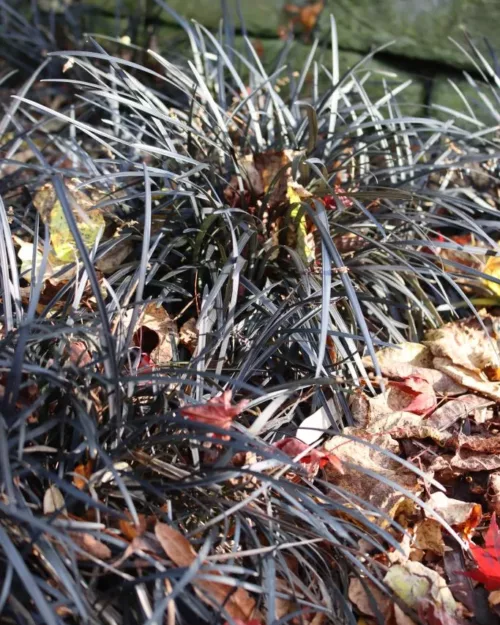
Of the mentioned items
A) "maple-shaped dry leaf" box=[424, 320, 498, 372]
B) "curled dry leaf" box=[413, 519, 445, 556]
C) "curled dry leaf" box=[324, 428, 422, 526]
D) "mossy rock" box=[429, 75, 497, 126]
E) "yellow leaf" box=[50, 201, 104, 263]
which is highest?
"mossy rock" box=[429, 75, 497, 126]

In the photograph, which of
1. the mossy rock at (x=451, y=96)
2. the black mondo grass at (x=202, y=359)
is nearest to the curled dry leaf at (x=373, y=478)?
the black mondo grass at (x=202, y=359)

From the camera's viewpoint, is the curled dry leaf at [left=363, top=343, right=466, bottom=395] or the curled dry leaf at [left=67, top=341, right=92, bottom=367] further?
the curled dry leaf at [left=363, top=343, right=466, bottom=395]

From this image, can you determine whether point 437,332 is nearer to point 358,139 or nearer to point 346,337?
point 346,337

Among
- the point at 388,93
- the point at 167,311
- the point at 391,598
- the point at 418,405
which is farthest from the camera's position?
the point at 388,93

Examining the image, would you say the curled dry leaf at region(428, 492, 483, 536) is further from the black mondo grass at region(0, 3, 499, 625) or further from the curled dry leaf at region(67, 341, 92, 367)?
the curled dry leaf at region(67, 341, 92, 367)

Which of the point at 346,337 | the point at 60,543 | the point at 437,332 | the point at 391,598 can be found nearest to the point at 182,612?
the point at 60,543

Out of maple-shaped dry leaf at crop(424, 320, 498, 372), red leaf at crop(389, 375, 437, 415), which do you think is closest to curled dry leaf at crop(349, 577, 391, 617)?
red leaf at crop(389, 375, 437, 415)
